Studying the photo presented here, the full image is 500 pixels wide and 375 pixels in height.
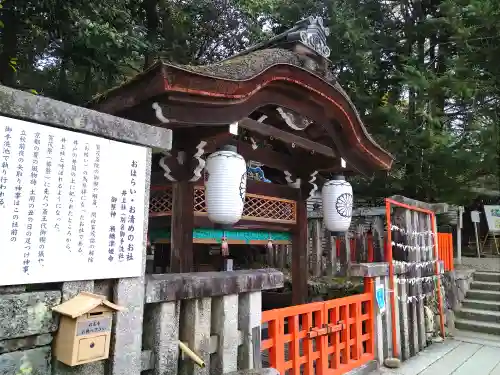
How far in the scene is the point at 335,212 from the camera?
6.32 metres

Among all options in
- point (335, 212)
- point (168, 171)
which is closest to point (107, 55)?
point (168, 171)

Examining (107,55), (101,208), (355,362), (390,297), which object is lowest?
(355,362)

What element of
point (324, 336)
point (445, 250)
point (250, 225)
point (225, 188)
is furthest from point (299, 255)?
point (445, 250)

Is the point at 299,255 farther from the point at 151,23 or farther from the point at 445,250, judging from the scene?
the point at 151,23

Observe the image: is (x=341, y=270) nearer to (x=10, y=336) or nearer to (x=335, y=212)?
(x=335, y=212)

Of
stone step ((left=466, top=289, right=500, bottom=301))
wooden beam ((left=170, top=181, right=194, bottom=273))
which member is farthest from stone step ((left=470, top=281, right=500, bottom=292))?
wooden beam ((left=170, top=181, right=194, bottom=273))

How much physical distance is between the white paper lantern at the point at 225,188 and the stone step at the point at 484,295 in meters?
8.12

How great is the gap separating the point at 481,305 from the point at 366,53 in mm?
7111

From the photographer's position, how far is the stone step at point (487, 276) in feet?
34.2

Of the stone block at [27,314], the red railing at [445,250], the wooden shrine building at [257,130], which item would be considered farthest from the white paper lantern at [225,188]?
the red railing at [445,250]

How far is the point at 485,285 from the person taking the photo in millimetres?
10148

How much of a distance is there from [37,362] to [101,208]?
96 cm

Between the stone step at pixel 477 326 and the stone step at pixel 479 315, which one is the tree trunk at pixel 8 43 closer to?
the stone step at pixel 477 326

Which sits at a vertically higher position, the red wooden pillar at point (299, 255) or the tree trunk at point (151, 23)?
the tree trunk at point (151, 23)
